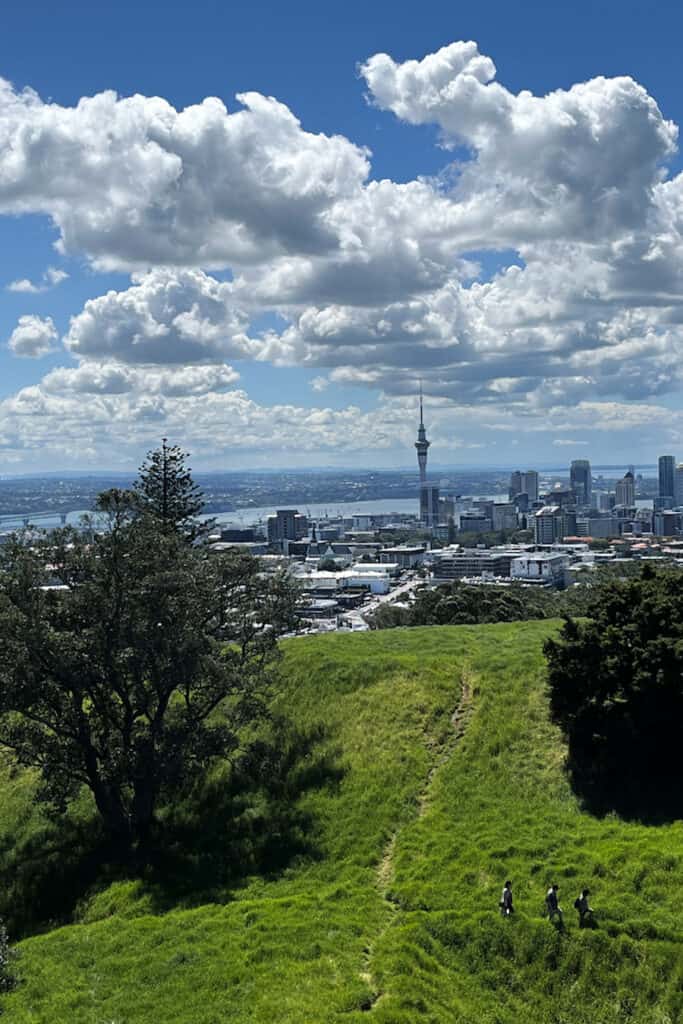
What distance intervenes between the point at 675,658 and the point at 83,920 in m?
14.8

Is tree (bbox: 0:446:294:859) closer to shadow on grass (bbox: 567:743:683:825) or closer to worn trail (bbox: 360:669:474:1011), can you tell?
worn trail (bbox: 360:669:474:1011)

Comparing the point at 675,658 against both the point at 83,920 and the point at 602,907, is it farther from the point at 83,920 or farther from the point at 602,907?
the point at 83,920

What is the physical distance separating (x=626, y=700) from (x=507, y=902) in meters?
6.40

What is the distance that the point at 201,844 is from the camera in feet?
72.3

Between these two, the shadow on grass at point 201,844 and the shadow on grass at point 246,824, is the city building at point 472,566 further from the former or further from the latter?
the shadow on grass at point 201,844

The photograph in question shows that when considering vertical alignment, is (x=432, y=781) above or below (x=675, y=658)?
below

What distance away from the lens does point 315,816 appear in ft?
72.8

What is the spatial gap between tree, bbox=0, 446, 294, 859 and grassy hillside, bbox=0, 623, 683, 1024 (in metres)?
2.12

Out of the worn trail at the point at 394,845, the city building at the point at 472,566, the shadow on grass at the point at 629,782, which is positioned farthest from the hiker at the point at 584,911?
the city building at the point at 472,566

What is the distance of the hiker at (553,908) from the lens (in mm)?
16109

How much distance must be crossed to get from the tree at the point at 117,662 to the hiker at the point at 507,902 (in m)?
8.51

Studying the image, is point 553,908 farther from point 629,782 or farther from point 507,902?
point 629,782

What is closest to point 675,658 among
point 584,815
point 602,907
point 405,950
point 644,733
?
point 644,733

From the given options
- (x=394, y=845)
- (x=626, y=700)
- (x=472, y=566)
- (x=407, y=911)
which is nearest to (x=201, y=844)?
(x=394, y=845)
